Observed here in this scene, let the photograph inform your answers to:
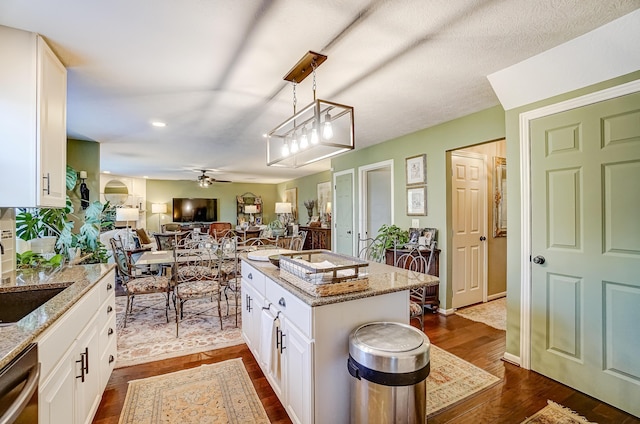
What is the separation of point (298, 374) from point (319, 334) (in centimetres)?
31

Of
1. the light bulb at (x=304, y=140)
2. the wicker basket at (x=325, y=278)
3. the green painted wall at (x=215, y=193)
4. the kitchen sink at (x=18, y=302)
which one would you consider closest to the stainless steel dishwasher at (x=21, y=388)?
the kitchen sink at (x=18, y=302)

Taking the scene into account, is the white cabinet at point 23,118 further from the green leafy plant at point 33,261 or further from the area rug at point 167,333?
the area rug at point 167,333

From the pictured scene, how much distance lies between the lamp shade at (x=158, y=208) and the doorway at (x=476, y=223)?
9.12 metres

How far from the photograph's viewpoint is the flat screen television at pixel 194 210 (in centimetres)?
991

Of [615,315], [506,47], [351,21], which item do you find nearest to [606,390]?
[615,315]

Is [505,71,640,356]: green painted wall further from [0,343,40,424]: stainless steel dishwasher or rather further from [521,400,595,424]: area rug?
[0,343,40,424]: stainless steel dishwasher

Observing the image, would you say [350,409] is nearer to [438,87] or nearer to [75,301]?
[75,301]

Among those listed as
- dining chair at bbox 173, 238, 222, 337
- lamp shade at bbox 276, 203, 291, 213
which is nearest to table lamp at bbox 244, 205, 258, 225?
lamp shade at bbox 276, 203, 291, 213

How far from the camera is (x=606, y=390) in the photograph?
1.97 metres

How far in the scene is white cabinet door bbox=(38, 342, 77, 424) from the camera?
116 cm

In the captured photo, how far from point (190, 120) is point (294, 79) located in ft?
5.78

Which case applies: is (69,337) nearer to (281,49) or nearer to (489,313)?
(281,49)

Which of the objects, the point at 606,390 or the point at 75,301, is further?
the point at 606,390

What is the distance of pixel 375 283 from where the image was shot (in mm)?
1800
